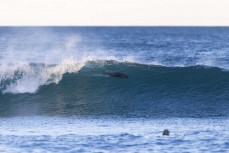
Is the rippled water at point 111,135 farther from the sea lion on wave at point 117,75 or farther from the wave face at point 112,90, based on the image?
the sea lion on wave at point 117,75

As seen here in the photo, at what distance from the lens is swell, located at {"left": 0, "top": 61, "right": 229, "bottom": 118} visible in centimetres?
2297

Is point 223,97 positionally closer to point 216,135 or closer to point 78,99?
point 78,99

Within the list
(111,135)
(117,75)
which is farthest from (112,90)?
(111,135)

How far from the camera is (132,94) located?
Answer: 25594 mm

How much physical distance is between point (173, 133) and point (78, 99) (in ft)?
25.2

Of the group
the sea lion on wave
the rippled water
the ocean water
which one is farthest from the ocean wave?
the rippled water

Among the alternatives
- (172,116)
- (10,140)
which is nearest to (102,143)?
(10,140)

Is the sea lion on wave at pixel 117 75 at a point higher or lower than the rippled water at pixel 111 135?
higher

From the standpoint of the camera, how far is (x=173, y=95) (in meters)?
25.6

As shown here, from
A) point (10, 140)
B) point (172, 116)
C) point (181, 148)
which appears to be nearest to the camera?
point (181, 148)

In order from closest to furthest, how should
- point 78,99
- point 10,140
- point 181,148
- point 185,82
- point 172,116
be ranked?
point 181,148 → point 10,140 → point 172,116 → point 78,99 → point 185,82

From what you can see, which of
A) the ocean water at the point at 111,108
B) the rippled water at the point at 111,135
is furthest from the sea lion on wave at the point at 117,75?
the rippled water at the point at 111,135

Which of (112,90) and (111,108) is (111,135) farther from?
(112,90)

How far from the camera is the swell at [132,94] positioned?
23.0 m
